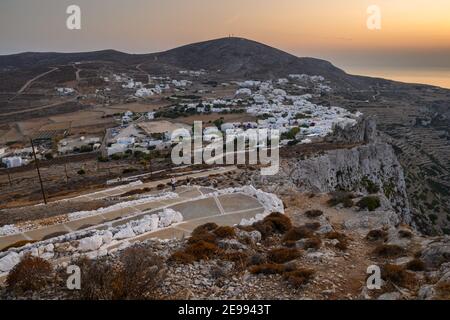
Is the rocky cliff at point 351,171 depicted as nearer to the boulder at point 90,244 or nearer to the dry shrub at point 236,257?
the dry shrub at point 236,257

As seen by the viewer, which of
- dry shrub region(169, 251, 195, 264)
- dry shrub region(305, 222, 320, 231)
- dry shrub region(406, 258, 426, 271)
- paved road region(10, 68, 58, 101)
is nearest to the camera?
dry shrub region(406, 258, 426, 271)

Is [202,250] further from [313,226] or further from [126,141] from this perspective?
[126,141]

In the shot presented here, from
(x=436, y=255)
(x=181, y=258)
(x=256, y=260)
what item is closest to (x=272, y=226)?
(x=256, y=260)

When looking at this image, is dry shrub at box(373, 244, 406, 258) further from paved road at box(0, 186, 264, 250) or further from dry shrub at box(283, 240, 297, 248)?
paved road at box(0, 186, 264, 250)

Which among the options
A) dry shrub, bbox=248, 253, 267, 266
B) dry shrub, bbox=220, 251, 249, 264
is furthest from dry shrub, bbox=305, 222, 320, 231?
dry shrub, bbox=220, 251, 249, 264
